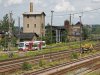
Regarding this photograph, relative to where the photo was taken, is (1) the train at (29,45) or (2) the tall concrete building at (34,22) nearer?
(1) the train at (29,45)

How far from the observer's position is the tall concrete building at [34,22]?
102m

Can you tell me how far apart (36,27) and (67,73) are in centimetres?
7136

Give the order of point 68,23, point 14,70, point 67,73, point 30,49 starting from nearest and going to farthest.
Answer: point 67,73, point 14,70, point 30,49, point 68,23

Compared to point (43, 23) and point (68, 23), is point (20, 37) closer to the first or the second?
point (43, 23)

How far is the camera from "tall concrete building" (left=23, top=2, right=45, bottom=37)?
101875mm

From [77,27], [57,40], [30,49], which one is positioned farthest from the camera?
[77,27]

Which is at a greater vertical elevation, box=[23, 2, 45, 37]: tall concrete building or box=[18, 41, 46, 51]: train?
box=[23, 2, 45, 37]: tall concrete building

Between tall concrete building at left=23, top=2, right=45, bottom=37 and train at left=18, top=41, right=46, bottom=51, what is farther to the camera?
tall concrete building at left=23, top=2, right=45, bottom=37

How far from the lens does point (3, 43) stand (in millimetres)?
80188

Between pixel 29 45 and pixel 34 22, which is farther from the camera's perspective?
pixel 34 22

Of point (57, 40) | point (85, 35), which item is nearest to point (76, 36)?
point (85, 35)

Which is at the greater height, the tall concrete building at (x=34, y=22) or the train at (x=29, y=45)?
the tall concrete building at (x=34, y=22)

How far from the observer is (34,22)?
10350cm

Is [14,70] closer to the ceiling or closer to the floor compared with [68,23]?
closer to the floor
